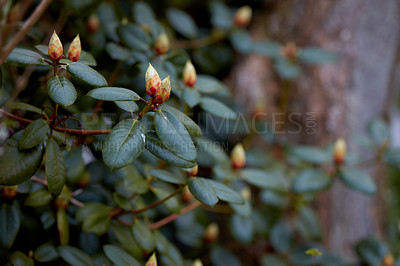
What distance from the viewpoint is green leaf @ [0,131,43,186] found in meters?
0.77

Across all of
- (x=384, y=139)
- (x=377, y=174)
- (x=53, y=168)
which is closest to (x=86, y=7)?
(x=53, y=168)

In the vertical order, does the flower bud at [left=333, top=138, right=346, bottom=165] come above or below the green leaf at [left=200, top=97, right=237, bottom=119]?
below

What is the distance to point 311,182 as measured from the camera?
137 cm

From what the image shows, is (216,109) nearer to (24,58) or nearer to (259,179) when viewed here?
(259,179)

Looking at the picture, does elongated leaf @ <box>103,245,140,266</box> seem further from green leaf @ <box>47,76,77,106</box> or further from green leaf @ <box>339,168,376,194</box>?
green leaf @ <box>339,168,376,194</box>

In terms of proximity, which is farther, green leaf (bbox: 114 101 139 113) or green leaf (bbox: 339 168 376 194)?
green leaf (bbox: 339 168 376 194)

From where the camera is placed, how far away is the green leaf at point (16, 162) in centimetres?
77

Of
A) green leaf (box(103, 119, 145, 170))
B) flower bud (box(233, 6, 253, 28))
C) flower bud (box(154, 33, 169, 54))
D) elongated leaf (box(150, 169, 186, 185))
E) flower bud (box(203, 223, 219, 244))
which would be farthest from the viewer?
flower bud (box(233, 6, 253, 28))

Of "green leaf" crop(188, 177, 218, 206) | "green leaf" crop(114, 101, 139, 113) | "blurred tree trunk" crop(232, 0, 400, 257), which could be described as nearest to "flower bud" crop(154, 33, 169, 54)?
"green leaf" crop(114, 101, 139, 113)

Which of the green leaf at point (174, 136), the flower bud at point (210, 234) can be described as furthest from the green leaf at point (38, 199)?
the flower bud at point (210, 234)

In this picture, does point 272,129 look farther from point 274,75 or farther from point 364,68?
point 364,68

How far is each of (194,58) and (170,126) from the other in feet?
3.84

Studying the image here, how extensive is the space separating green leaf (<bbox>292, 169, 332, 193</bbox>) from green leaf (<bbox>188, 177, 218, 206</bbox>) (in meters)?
0.60

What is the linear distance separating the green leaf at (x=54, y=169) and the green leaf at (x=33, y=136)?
3cm
